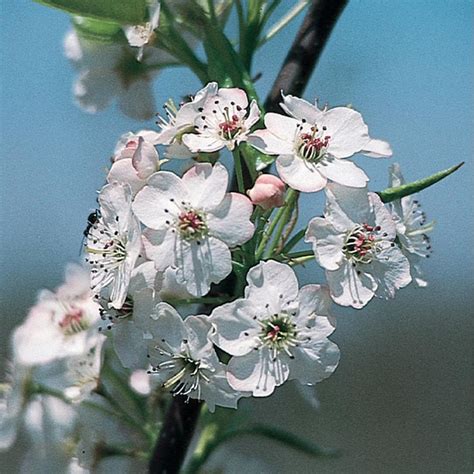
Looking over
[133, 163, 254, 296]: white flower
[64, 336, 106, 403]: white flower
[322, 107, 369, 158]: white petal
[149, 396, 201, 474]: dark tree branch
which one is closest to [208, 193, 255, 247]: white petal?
[133, 163, 254, 296]: white flower

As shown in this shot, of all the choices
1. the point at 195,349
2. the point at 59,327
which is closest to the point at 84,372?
the point at 59,327

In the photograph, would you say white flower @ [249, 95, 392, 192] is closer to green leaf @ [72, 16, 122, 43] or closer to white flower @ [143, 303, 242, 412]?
white flower @ [143, 303, 242, 412]

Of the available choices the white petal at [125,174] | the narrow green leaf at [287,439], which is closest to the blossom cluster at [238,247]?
the white petal at [125,174]

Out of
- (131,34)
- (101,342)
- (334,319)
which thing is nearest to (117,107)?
(131,34)

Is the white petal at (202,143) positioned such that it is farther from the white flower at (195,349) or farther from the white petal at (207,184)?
the white flower at (195,349)

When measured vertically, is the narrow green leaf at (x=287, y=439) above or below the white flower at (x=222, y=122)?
below

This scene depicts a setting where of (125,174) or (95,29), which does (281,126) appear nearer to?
(125,174)
